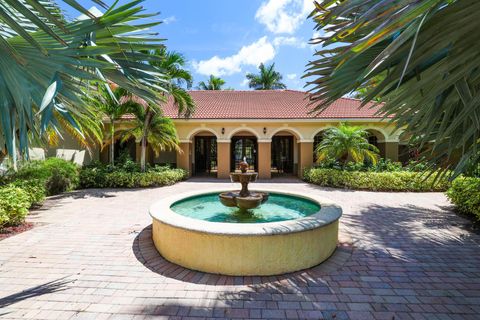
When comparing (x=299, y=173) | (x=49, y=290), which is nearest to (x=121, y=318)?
(x=49, y=290)

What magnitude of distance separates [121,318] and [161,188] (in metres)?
10.8

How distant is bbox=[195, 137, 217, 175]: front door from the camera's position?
21.3 meters

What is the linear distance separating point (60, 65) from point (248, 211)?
588 cm

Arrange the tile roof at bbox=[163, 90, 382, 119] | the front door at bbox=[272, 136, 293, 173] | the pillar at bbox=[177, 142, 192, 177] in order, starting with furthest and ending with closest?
the front door at bbox=[272, 136, 293, 173]
the pillar at bbox=[177, 142, 192, 177]
the tile roof at bbox=[163, 90, 382, 119]

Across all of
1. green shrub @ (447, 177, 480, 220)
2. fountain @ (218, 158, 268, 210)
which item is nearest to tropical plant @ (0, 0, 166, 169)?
fountain @ (218, 158, 268, 210)

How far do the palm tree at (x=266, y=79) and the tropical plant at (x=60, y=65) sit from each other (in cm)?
3742

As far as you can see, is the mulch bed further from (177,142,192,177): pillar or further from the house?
(177,142,192,177): pillar

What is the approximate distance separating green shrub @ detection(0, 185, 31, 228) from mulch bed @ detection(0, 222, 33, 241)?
159mm

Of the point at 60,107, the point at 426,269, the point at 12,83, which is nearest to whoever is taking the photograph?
the point at 12,83

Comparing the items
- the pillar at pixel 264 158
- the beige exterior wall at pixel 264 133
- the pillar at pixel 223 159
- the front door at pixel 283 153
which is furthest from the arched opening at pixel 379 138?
the pillar at pixel 223 159

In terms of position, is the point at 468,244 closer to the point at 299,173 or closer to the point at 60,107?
the point at 60,107

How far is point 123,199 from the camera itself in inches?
429

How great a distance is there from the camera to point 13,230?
6.70 m

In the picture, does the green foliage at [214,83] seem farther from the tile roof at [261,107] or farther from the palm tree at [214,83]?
the tile roof at [261,107]
